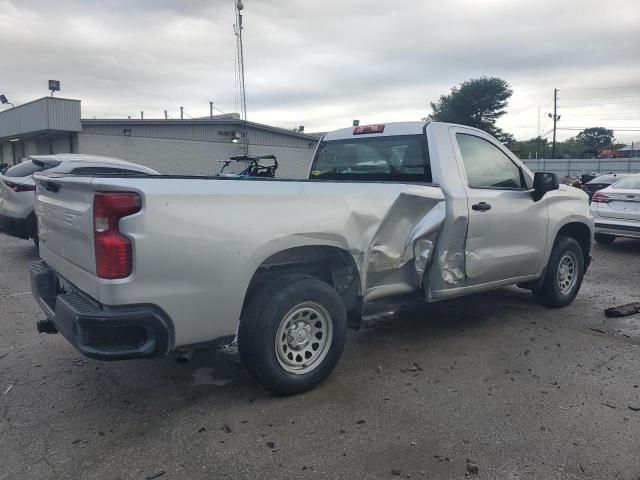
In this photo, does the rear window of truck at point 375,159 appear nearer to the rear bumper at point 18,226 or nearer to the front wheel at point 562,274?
the front wheel at point 562,274

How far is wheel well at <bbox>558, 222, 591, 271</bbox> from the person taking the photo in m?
6.01

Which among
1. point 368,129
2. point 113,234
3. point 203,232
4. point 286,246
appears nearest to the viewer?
point 113,234

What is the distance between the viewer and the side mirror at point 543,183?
206 inches

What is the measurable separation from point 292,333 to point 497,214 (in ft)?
7.98

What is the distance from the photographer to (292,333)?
11.9 feet

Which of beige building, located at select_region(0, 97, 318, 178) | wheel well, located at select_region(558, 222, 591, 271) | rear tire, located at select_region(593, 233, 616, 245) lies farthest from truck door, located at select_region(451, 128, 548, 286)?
beige building, located at select_region(0, 97, 318, 178)

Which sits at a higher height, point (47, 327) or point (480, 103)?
point (480, 103)

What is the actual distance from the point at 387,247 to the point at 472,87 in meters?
53.8

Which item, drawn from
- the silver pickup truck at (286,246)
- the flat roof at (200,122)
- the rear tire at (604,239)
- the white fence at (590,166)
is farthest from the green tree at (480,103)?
the silver pickup truck at (286,246)

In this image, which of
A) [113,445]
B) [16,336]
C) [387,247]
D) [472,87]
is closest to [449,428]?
[387,247]

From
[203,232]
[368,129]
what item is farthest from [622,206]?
[203,232]

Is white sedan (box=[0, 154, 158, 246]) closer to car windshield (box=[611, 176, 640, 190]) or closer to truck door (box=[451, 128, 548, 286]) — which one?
truck door (box=[451, 128, 548, 286])

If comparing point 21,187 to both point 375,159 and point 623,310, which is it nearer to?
point 375,159

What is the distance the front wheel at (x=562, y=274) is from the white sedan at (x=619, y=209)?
14.9 feet
